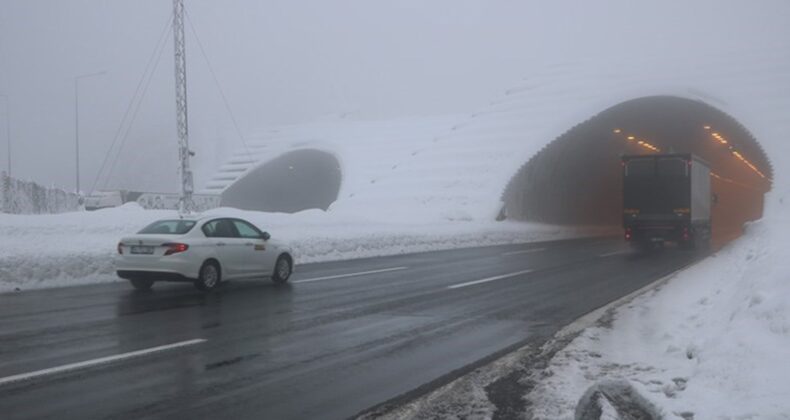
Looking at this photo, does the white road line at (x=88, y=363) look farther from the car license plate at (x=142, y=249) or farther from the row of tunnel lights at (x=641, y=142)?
the row of tunnel lights at (x=641, y=142)

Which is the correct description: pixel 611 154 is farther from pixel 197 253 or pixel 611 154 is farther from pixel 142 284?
pixel 142 284

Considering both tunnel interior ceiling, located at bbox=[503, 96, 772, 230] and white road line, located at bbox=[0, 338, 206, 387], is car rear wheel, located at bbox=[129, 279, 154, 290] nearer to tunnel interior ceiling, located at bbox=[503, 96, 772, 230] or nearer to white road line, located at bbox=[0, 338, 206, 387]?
white road line, located at bbox=[0, 338, 206, 387]

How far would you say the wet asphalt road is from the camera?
659cm

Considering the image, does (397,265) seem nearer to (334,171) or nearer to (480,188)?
(480,188)

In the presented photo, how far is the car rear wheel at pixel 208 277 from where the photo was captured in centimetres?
1470

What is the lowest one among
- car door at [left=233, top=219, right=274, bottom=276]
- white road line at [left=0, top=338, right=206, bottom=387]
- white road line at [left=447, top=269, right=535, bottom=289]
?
white road line at [left=447, top=269, right=535, bottom=289]

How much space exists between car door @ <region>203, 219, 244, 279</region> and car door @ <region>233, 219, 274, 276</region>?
0.14 meters

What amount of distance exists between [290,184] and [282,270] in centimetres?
6702

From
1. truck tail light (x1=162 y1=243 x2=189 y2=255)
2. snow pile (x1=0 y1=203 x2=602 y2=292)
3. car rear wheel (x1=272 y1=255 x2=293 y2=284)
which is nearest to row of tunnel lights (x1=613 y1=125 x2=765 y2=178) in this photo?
snow pile (x1=0 y1=203 x2=602 y2=292)

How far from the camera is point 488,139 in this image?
53.7 meters

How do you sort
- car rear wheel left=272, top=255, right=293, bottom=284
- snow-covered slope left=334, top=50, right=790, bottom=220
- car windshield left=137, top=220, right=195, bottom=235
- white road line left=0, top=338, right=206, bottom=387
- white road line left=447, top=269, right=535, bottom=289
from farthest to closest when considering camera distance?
1. snow-covered slope left=334, top=50, right=790, bottom=220
2. car rear wheel left=272, top=255, right=293, bottom=284
3. white road line left=447, top=269, right=535, bottom=289
4. car windshield left=137, top=220, right=195, bottom=235
5. white road line left=0, top=338, right=206, bottom=387

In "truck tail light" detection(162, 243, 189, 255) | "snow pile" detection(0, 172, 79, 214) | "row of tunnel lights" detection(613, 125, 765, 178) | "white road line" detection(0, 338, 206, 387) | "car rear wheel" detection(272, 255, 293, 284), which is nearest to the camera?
"white road line" detection(0, 338, 206, 387)

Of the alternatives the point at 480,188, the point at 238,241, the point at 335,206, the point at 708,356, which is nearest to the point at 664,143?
the point at 480,188

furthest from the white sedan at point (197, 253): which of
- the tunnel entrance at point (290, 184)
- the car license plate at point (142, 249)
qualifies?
the tunnel entrance at point (290, 184)
